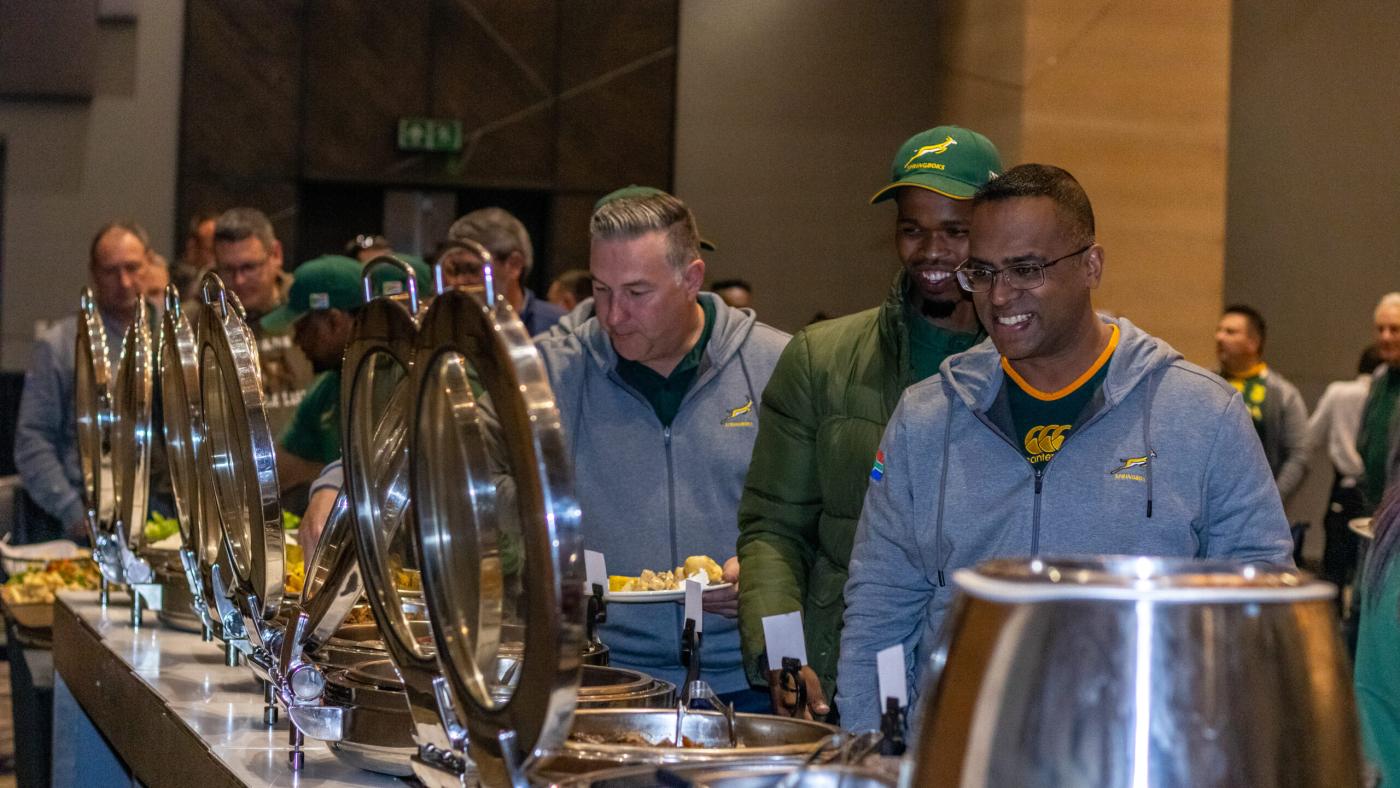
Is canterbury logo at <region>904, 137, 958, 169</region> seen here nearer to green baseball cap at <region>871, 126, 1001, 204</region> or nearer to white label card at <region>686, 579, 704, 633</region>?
green baseball cap at <region>871, 126, 1001, 204</region>

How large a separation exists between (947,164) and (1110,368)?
47 centimetres

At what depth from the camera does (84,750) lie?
3217 millimetres

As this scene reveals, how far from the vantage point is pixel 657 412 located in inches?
110

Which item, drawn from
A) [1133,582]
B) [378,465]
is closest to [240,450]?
[378,465]

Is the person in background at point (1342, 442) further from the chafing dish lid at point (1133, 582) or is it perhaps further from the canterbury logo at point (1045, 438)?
the chafing dish lid at point (1133, 582)

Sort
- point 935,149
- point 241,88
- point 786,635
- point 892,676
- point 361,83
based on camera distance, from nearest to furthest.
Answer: point 892,676
point 786,635
point 935,149
point 241,88
point 361,83

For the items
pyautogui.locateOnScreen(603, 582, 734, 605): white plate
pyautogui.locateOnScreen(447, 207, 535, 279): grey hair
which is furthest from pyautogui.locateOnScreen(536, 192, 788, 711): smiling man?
pyautogui.locateOnScreen(447, 207, 535, 279): grey hair

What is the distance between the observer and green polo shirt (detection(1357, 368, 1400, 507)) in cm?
626

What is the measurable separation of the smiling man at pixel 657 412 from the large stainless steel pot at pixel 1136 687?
1.67 metres

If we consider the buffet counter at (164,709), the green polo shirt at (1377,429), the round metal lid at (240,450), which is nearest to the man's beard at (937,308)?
the round metal lid at (240,450)

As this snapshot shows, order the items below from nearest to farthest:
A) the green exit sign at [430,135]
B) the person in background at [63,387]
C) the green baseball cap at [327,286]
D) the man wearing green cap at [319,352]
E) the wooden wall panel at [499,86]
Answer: the man wearing green cap at [319,352]
the green baseball cap at [327,286]
the person in background at [63,387]
the green exit sign at [430,135]
the wooden wall panel at [499,86]

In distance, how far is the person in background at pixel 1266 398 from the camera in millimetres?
7039

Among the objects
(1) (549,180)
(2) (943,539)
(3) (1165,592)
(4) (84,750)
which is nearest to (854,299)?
(1) (549,180)

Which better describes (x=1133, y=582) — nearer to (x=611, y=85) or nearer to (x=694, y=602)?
(x=694, y=602)
